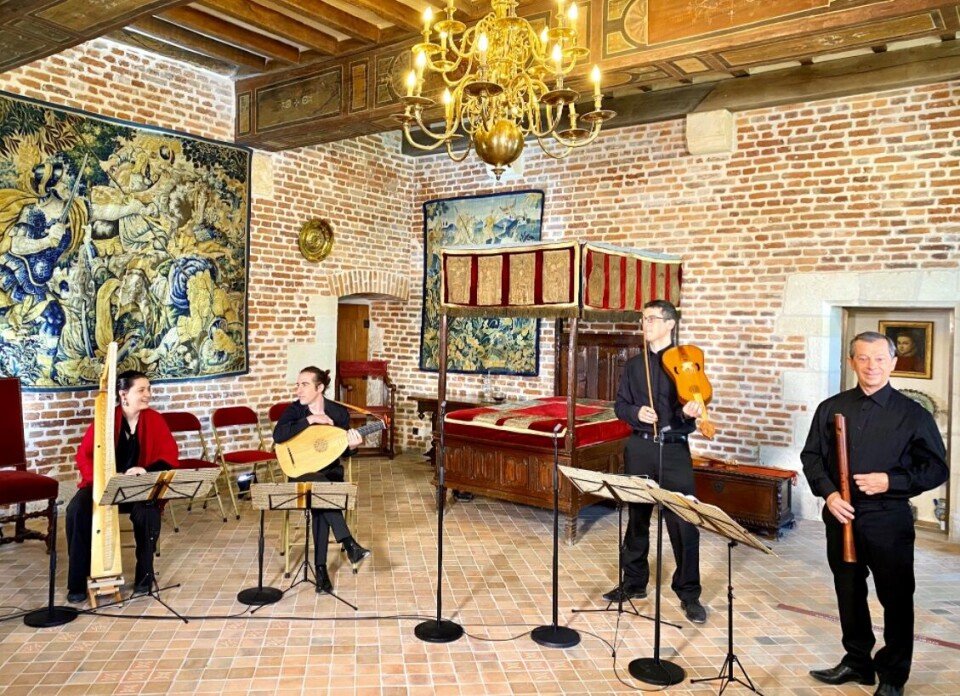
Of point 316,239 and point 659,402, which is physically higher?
point 316,239

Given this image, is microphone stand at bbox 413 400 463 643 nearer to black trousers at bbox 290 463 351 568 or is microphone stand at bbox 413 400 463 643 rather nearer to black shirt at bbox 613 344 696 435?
black trousers at bbox 290 463 351 568

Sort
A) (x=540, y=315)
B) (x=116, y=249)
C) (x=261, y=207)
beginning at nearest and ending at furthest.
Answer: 1. (x=540, y=315)
2. (x=116, y=249)
3. (x=261, y=207)

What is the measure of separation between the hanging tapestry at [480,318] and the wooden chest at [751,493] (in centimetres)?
270

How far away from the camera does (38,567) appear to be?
5.14 m

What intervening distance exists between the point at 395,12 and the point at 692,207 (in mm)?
3576

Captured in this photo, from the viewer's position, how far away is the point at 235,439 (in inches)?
311

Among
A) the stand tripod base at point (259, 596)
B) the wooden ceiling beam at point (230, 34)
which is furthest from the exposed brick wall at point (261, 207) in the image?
the stand tripod base at point (259, 596)

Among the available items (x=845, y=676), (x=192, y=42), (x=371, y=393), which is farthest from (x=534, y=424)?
(x=192, y=42)

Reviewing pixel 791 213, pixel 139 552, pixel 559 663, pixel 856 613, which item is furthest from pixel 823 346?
pixel 139 552

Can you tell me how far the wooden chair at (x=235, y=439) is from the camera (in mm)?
6727

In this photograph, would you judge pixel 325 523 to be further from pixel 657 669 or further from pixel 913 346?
pixel 913 346

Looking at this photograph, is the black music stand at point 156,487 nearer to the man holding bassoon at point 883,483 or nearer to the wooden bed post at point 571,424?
the wooden bed post at point 571,424

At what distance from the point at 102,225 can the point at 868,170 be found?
6924 millimetres

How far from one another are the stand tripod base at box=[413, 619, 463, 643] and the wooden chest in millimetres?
2791
